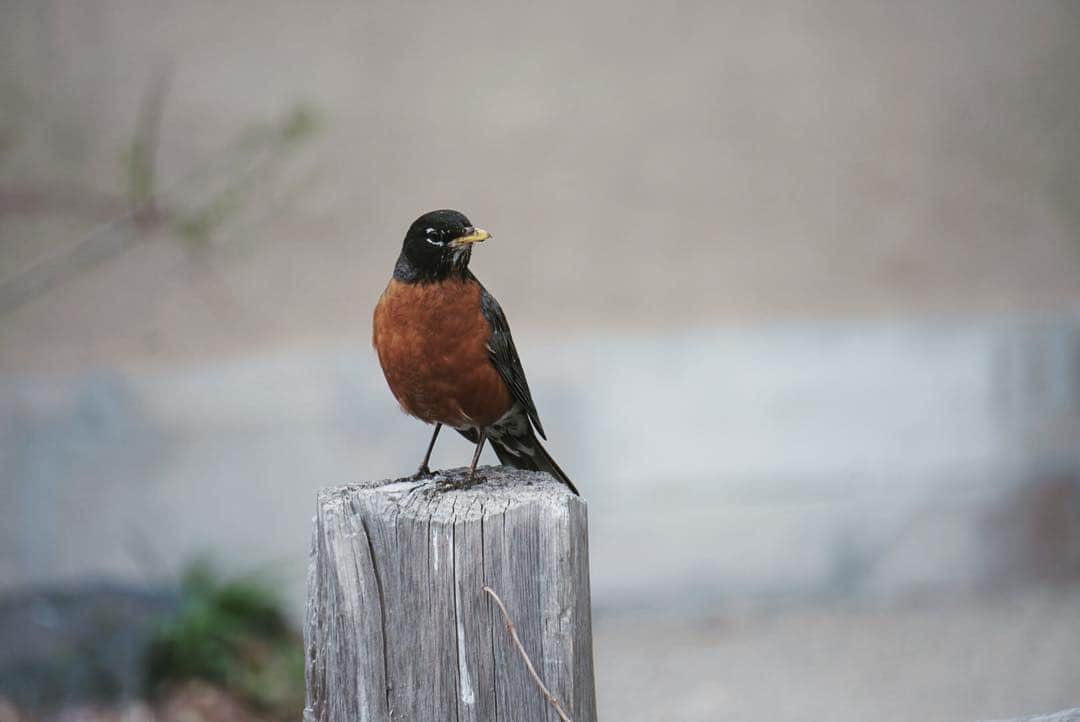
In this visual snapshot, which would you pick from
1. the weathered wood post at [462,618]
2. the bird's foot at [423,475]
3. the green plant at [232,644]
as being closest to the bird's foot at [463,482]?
the bird's foot at [423,475]

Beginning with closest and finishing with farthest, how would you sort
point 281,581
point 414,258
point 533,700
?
point 533,700
point 414,258
point 281,581

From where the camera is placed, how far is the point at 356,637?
215 centimetres

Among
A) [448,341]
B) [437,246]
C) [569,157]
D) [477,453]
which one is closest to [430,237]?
[437,246]

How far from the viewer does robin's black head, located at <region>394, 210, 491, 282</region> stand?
308cm

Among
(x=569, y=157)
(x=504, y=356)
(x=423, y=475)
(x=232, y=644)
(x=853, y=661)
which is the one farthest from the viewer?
(x=569, y=157)

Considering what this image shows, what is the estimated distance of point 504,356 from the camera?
3.22 metres

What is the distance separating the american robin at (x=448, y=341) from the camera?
3.11 metres

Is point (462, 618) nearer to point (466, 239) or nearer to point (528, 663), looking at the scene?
point (528, 663)

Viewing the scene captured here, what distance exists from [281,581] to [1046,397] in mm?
4808

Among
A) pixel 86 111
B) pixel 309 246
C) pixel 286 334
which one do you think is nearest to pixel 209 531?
pixel 286 334

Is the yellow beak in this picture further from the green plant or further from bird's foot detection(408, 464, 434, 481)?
the green plant

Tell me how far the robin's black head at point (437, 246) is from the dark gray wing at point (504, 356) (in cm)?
14

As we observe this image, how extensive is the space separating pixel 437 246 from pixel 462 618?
1.28 m

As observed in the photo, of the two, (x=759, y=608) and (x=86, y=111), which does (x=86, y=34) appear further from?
(x=759, y=608)
